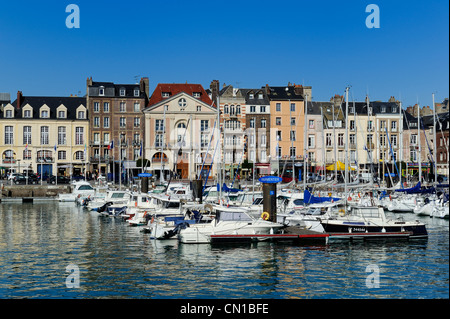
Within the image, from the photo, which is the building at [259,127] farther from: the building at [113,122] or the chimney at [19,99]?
the chimney at [19,99]

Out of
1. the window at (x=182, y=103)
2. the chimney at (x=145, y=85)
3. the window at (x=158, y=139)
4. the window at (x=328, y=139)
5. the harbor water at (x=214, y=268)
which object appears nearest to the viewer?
the harbor water at (x=214, y=268)

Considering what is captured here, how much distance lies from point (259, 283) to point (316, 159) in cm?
7016

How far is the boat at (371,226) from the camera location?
35750mm

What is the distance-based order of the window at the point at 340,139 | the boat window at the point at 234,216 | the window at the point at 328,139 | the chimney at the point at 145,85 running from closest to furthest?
1. the boat window at the point at 234,216
2. the window at the point at 340,139
3. the window at the point at 328,139
4. the chimney at the point at 145,85

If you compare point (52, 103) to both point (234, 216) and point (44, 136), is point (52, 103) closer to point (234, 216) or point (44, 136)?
point (44, 136)

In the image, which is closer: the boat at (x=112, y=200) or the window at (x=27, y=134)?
the boat at (x=112, y=200)

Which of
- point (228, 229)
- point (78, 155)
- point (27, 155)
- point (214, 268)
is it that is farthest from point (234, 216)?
point (27, 155)

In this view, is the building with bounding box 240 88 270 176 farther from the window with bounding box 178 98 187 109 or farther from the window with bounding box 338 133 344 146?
the window with bounding box 338 133 344 146

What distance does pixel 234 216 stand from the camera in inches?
1378

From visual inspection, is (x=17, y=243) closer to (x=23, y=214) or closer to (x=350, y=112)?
(x=23, y=214)

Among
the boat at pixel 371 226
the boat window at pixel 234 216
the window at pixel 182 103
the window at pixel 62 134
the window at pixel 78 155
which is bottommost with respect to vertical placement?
the boat at pixel 371 226

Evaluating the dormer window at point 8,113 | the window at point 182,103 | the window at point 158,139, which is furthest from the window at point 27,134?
the window at point 182,103

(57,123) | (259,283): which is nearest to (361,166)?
(57,123)

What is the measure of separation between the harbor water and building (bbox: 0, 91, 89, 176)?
5117 centimetres
